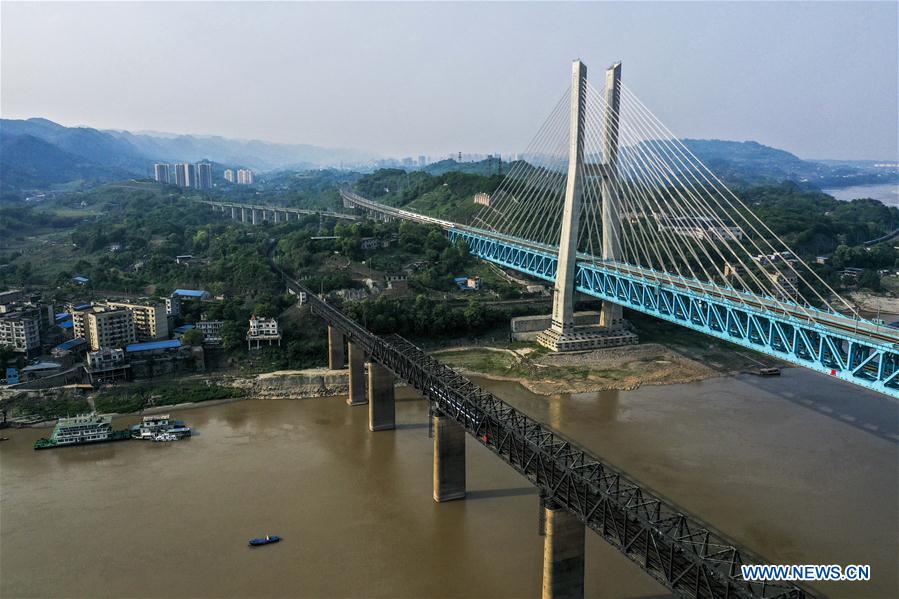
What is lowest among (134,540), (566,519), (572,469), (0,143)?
(134,540)

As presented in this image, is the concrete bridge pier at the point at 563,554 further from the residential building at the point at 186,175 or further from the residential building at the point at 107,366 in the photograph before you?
the residential building at the point at 186,175

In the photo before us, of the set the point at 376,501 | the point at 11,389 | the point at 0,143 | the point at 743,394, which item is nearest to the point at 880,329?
the point at 743,394

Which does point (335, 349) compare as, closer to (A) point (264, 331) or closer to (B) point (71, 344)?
(A) point (264, 331)

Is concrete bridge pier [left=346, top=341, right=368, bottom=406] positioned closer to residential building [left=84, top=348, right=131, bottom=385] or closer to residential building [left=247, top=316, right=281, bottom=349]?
residential building [left=247, top=316, right=281, bottom=349]

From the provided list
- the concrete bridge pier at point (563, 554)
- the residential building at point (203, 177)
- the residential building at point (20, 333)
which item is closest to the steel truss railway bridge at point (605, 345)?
the concrete bridge pier at point (563, 554)

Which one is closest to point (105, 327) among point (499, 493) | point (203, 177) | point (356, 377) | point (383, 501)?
point (356, 377)

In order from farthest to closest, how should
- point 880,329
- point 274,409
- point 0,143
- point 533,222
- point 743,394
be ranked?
point 0,143
point 533,222
point 743,394
point 274,409
point 880,329

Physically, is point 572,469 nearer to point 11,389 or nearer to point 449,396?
point 449,396

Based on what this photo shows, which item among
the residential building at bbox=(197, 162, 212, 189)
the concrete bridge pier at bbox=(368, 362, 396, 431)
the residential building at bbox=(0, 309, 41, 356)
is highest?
the residential building at bbox=(197, 162, 212, 189)

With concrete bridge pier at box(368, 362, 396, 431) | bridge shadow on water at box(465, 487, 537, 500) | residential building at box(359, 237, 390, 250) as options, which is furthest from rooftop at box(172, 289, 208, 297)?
bridge shadow on water at box(465, 487, 537, 500)
